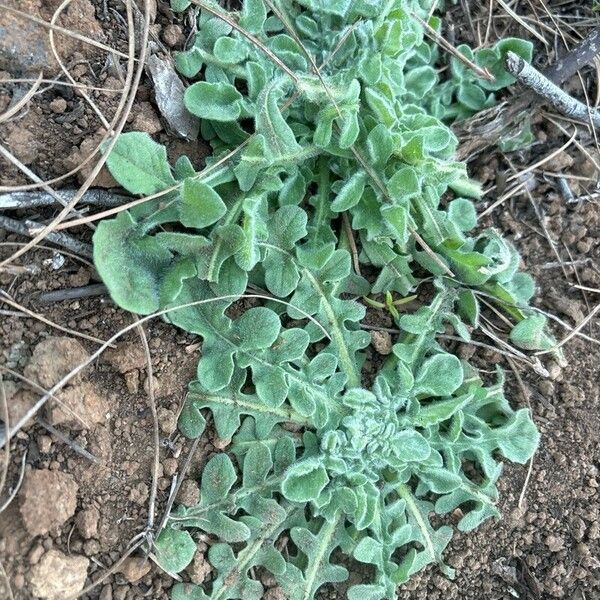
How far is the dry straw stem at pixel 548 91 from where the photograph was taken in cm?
240

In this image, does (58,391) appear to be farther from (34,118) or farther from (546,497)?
(546,497)

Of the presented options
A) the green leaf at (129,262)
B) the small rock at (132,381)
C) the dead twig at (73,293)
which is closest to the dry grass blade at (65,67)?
the green leaf at (129,262)

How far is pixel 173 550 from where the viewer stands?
203 centimetres

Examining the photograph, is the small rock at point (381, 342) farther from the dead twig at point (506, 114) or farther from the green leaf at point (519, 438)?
the dead twig at point (506, 114)

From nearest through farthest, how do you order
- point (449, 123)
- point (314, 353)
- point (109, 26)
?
point (109, 26) < point (314, 353) < point (449, 123)

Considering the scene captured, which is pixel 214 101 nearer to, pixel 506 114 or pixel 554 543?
pixel 506 114

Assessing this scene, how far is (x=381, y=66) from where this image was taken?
213 centimetres

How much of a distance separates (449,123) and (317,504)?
1.43m

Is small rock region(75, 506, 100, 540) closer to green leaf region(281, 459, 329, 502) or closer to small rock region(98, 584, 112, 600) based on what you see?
small rock region(98, 584, 112, 600)

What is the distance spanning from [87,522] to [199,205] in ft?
3.02

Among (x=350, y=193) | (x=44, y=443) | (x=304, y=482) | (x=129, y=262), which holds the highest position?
(x=350, y=193)

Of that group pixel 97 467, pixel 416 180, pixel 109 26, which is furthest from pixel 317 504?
pixel 109 26

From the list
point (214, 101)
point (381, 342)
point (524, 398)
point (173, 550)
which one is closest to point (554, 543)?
point (524, 398)

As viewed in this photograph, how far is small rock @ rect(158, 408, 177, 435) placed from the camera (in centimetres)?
209
